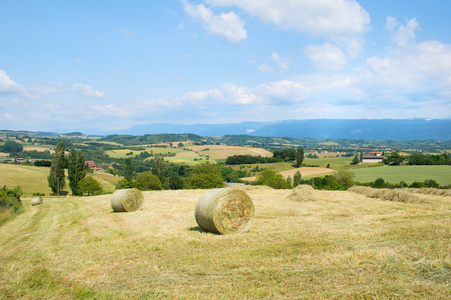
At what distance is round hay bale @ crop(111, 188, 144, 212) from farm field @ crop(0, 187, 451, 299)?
7.69 meters

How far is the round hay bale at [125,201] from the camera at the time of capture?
19984 mm

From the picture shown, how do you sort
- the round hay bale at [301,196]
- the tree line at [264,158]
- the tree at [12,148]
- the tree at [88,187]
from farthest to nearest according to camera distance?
the tree at [12,148] → the tree line at [264,158] → the tree at [88,187] → the round hay bale at [301,196]

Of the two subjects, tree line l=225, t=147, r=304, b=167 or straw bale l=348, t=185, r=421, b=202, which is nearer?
straw bale l=348, t=185, r=421, b=202

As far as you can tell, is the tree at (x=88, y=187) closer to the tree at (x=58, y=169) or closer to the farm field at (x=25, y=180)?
the tree at (x=58, y=169)

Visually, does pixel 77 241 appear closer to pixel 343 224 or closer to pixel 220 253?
pixel 220 253

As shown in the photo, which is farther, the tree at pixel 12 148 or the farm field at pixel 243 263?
the tree at pixel 12 148

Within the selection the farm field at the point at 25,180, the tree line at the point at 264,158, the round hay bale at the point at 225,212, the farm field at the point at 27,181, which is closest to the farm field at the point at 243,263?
the round hay bale at the point at 225,212

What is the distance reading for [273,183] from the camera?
60.7 meters

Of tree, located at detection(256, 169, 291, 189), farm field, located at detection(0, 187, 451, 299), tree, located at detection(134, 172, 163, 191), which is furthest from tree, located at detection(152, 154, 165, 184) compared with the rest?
farm field, located at detection(0, 187, 451, 299)

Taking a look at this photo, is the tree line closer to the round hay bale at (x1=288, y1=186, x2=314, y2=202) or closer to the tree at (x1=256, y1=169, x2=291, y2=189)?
the tree at (x1=256, y1=169, x2=291, y2=189)

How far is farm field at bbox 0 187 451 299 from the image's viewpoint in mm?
5684

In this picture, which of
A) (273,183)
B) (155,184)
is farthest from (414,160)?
(155,184)

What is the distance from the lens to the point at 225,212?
37.3ft

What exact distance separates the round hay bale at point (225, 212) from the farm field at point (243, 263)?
56cm
